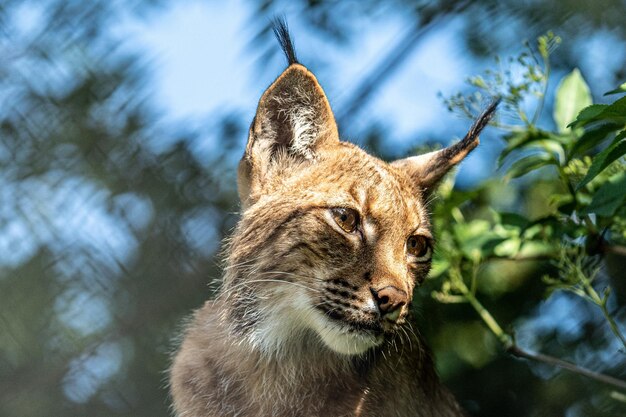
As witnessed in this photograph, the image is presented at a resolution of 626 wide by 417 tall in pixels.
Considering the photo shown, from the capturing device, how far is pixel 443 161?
3.51 metres

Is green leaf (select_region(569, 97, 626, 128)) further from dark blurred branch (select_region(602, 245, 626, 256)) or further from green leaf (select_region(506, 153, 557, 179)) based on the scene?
dark blurred branch (select_region(602, 245, 626, 256))

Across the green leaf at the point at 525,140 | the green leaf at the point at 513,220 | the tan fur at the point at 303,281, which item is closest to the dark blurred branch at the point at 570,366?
the tan fur at the point at 303,281

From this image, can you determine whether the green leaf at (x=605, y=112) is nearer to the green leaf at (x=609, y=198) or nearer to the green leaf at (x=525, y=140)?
the green leaf at (x=609, y=198)

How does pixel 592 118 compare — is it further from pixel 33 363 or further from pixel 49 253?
pixel 33 363

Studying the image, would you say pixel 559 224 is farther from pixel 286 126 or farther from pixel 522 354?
pixel 286 126

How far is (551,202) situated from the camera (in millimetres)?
3430

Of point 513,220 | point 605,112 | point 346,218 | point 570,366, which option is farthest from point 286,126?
point 570,366

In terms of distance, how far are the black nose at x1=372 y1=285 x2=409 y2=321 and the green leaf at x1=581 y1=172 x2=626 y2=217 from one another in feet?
2.08

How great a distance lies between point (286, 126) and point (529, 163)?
0.90m

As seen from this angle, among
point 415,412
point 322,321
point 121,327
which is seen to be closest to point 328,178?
point 322,321

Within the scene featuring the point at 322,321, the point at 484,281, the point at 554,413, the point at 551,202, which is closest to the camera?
the point at 322,321

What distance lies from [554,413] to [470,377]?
42 cm

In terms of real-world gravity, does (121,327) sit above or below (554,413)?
above

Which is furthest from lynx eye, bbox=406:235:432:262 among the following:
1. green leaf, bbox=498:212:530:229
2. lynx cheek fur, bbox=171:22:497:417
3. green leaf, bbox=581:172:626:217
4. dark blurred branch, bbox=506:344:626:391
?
green leaf, bbox=581:172:626:217
